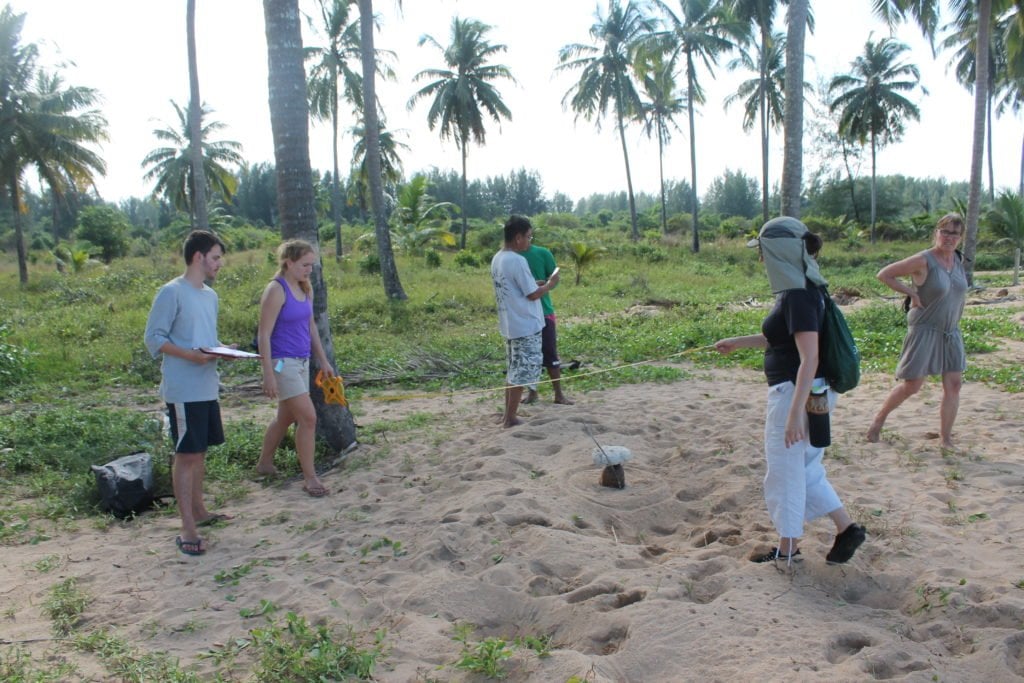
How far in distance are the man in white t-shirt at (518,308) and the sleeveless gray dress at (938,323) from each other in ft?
8.90

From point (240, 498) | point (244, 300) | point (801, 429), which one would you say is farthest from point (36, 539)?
point (244, 300)

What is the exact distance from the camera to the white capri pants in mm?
3166

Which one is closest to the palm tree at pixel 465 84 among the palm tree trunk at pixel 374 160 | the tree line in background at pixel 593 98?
the tree line in background at pixel 593 98

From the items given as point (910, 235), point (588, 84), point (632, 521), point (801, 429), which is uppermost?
point (588, 84)

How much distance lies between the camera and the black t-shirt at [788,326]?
298 cm

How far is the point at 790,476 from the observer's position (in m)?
3.20

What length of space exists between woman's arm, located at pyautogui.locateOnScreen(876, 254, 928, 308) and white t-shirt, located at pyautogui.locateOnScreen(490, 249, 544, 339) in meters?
2.54

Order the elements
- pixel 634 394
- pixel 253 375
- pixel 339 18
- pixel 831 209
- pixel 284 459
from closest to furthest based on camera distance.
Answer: pixel 284 459 → pixel 634 394 → pixel 253 375 → pixel 339 18 → pixel 831 209

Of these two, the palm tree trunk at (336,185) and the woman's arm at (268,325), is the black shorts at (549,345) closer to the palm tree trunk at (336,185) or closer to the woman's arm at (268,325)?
the woman's arm at (268,325)

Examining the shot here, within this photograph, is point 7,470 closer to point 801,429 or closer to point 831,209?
point 801,429

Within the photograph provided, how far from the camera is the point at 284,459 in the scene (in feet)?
17.5

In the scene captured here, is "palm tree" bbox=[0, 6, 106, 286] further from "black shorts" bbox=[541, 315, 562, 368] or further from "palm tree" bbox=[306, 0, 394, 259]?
"black shorts" bbox=[541, 315, 562, 368]

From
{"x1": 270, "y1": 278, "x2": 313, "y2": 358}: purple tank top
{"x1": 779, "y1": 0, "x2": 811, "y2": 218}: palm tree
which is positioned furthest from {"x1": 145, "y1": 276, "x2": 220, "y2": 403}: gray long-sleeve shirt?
{"x1": 779, "y1": 0, "x2": 811, "y2": 218}: palm tree

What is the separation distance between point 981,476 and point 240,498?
4.79 meters
